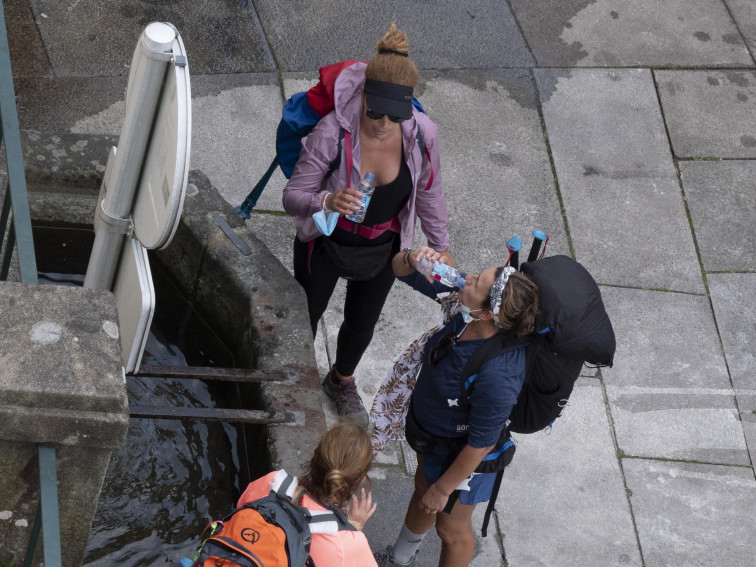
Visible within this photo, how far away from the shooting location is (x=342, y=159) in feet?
12.8

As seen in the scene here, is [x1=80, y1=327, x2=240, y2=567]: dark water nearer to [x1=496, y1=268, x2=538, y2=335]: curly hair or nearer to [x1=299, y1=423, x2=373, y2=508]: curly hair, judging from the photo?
[x1=299, y1=423, x2=373, y2=508]: curly hair

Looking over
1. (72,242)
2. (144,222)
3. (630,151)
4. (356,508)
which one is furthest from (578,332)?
(630,151)

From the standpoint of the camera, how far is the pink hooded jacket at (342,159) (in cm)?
387

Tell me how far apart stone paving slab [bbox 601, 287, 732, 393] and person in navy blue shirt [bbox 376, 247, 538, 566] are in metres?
1.72

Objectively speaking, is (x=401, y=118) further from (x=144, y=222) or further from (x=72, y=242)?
(x=72, y=242)

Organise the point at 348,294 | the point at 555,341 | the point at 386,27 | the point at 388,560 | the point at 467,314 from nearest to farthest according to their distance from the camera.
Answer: the point at 555,341
the point at 467,314
the point at 388,560
the point at 348,294
the point at 386,27

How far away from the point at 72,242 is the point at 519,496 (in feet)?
8.38

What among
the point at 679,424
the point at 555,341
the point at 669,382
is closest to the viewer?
the point at 555,341

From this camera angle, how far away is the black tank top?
396 centimetres

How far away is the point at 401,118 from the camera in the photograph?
3746 millimetres

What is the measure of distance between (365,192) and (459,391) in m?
0.94

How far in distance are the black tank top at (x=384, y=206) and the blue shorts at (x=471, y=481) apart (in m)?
0.99

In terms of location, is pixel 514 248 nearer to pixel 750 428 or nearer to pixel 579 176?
pixel 750 428

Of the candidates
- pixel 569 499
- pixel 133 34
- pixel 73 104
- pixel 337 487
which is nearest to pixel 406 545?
pixel 569 499
